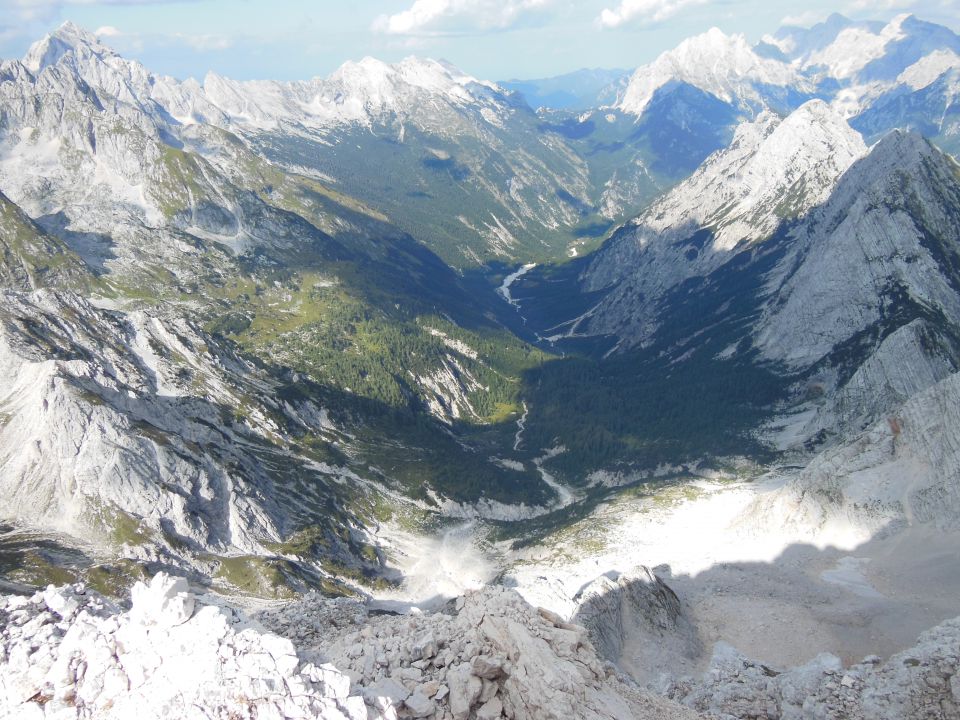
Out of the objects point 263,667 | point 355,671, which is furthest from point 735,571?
point 263,667

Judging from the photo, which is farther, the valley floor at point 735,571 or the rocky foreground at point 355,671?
the valley floor at point 735,571

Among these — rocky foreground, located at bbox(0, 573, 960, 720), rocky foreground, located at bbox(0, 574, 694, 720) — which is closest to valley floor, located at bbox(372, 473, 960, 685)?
rocky foreground, located at bbox(0, 573, 960, 720)

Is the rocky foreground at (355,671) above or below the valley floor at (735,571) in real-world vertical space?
above

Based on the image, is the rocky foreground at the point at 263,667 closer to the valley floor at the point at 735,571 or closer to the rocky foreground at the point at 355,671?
the rocky foreground at the point at 355,671

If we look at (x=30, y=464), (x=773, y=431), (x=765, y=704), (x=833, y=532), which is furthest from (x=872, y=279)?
(x=30, y=464)

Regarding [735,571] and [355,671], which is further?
[735,571]

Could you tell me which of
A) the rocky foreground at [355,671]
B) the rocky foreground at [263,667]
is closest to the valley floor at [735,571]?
the rocky foreground at [355,671]

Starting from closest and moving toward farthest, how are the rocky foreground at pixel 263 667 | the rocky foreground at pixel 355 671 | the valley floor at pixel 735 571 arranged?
the rocky foreground at pixel 263 667 < the rocky foreground at pixel 355 671 < the valley floor at pixel 735 571

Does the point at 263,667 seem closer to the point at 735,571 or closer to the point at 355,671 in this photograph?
the point at 355,671

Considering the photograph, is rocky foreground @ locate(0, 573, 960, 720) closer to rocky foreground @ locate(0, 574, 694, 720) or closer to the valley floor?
rocky foreground @ locate(0, 574, 694, 720)
